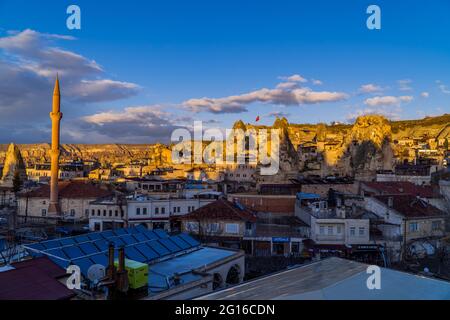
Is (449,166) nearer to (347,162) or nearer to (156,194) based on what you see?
(347,162)

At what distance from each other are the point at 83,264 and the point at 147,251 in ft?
13.1

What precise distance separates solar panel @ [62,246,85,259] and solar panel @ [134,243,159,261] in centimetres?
269

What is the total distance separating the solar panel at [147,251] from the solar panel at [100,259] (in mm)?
2162

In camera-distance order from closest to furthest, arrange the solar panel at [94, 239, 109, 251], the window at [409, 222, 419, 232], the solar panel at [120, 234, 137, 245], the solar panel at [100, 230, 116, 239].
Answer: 1. the solar panel at [94, 239, 109, 251]
2. the solar panel at [120, 234, 137, 245]
3. the solar panel at [100, 230, 116, 239]
4. the window at [409, 222, 419, 232]

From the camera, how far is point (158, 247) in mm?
19312

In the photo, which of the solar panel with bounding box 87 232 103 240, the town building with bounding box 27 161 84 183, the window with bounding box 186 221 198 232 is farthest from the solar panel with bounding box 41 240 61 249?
the town building with bounding box 27 161 84 183

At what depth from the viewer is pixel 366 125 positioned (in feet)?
280

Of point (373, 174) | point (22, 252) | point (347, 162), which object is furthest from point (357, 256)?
point (347, 162)

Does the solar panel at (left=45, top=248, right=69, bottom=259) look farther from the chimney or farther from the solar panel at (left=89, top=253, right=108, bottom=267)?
the chimney

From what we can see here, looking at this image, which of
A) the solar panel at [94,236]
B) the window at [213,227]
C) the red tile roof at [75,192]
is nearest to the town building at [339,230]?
the window at [213,227]

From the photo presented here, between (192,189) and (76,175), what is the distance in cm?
4740

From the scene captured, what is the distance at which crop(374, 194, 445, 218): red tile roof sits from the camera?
30.3 metres

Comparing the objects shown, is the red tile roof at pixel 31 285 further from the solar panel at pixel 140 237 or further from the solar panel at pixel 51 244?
the solar panel at pixel 140 237

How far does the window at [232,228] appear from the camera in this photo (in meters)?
31.1
